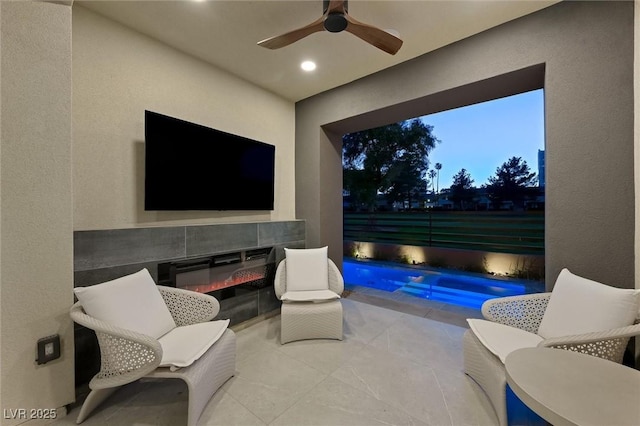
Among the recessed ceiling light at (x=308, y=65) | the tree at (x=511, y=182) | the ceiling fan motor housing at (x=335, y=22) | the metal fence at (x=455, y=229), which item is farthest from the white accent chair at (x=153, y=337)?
the tree at (x=511, y=182)

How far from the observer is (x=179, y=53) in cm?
261

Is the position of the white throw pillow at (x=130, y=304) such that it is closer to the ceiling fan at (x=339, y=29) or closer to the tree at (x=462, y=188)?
the ceiling fan at (x=339, y=29)

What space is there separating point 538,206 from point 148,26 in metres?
7.13

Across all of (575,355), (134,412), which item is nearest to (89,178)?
(134,412)

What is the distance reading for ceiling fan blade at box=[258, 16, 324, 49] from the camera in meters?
1.80

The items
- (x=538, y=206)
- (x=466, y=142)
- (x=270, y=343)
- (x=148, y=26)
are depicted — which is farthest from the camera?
(x=466, y=142)

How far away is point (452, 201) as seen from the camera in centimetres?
626

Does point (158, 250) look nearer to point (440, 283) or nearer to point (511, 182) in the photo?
point (440, 283)

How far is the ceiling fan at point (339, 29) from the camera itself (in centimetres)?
169

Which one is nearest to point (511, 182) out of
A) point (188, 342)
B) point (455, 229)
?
point (455, 229)

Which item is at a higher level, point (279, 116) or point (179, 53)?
point (179, 53)

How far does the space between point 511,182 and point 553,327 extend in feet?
16.2

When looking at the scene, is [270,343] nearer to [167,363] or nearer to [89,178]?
[167,363]

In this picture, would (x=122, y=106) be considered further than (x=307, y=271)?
No
